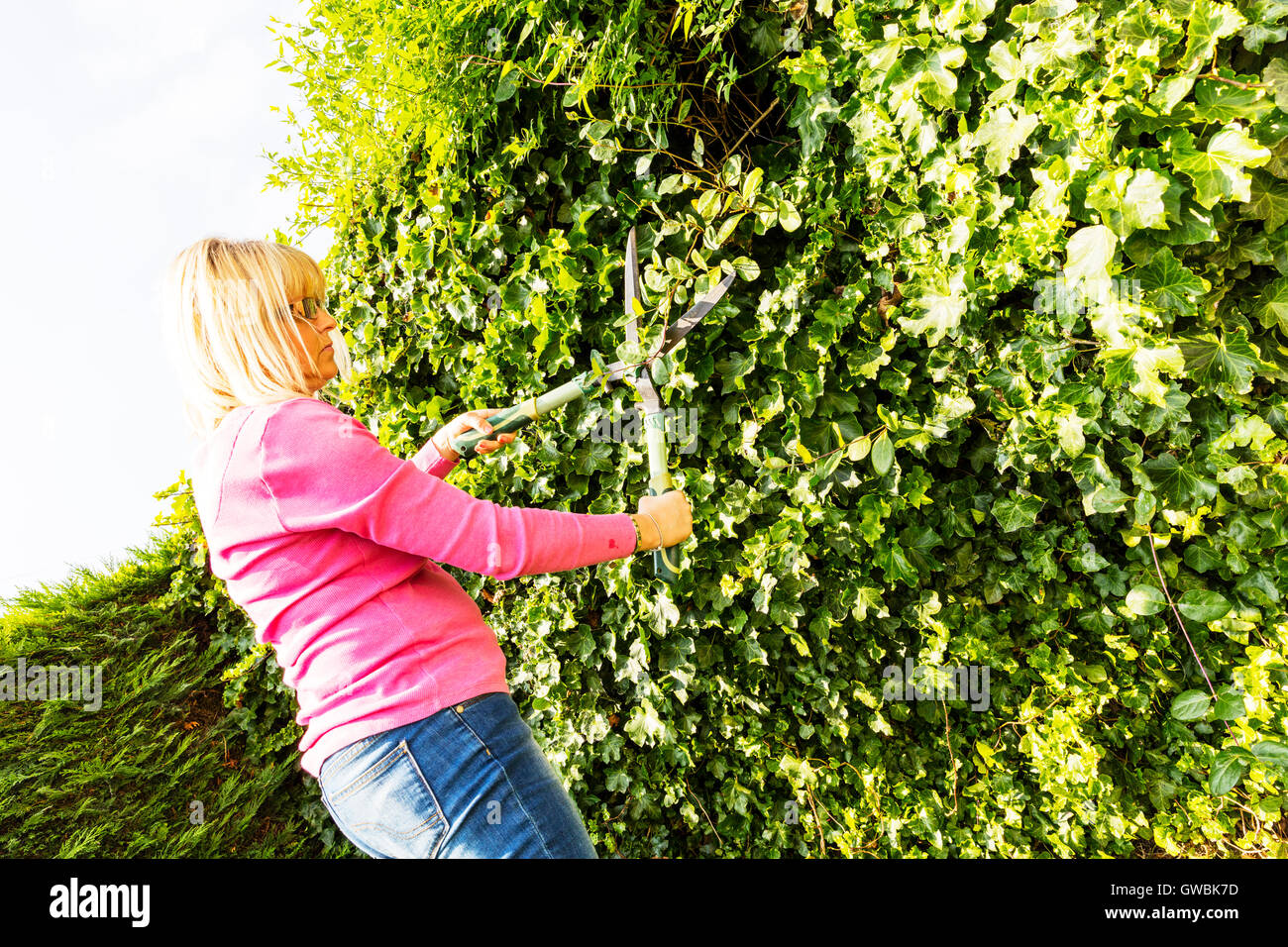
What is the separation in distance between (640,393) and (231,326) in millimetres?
887

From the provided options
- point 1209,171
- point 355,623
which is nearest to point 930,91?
point 1209,171

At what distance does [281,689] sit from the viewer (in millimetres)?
2635

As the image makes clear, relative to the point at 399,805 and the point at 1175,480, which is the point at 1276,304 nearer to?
the point at 1175,480

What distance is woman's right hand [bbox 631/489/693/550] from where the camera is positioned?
1412 mm

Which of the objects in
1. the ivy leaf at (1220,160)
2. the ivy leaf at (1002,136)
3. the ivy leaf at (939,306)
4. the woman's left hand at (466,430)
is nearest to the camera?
the ivy leaf at (1220,160)

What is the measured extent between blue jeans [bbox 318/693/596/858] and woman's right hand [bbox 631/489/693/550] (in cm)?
44

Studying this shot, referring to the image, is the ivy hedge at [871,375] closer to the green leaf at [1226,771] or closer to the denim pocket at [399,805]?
the green leaf at [1226,771]

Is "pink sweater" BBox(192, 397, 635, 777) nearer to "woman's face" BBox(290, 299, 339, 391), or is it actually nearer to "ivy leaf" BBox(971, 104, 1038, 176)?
"woman's face" BBox(290, 299, 339, 391)

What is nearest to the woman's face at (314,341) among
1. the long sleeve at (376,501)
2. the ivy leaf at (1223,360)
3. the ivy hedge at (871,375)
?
the long sleeve at (376,501)

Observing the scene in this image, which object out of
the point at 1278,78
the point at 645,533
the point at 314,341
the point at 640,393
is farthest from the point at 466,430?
the point at 1278,78

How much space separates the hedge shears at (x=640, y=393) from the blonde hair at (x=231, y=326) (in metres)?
0.53

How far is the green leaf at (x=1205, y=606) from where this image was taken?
1.46m
